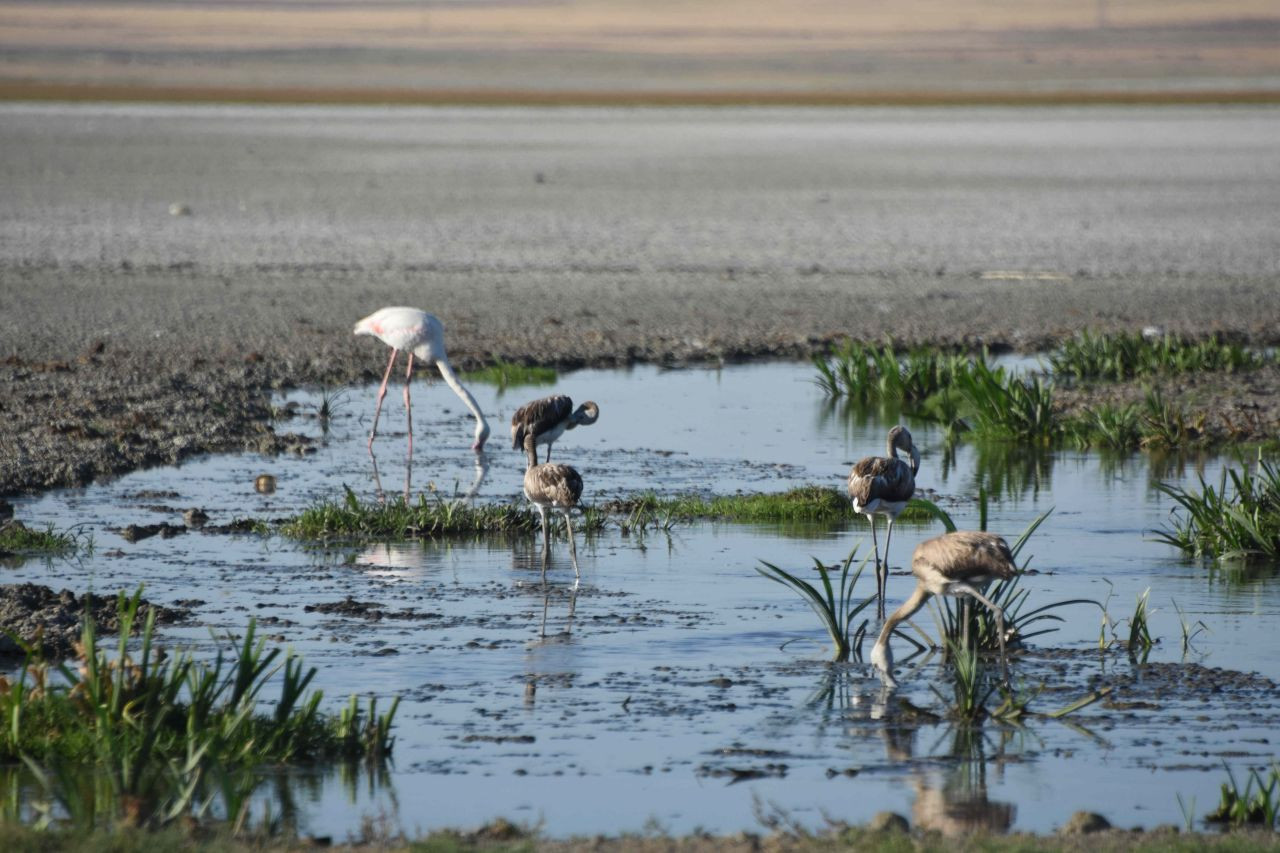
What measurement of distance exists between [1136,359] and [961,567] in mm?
9863

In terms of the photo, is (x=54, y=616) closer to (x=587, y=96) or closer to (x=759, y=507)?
(x=759, y=507)

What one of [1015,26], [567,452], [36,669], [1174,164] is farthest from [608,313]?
[1015,26]

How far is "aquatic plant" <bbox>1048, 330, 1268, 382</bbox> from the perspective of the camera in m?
17.4

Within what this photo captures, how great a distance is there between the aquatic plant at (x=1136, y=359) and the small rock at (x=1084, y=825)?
1111 centimetres

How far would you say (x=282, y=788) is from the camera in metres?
7.15

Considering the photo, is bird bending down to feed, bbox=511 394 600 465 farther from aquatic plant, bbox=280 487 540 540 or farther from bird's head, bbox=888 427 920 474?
bird's head, bbox=888 427 920 474

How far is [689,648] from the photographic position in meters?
9.19

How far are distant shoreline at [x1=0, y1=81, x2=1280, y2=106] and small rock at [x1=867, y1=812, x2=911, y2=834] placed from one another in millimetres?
70877

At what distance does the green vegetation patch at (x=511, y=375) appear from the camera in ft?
58.8

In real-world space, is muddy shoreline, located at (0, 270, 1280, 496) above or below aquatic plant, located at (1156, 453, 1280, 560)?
above

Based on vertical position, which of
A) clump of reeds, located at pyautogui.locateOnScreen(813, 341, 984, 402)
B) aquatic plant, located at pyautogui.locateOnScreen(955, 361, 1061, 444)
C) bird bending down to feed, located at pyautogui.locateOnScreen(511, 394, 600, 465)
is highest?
clump of reeds, located at pyautogui.locateOnScreen(813, 341, 984, 402)

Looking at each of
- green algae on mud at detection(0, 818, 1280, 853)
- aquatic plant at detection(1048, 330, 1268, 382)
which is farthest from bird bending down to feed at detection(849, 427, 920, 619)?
aquatic plant at detection(1048, 330, 1268, 382)

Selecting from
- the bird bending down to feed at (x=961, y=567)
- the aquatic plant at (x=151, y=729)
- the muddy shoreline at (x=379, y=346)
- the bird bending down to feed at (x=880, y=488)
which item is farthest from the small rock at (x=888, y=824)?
the muddy shoreline at (x=379, y=346)

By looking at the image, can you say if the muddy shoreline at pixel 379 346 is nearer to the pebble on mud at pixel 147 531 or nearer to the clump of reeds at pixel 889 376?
the clump of reeds at pixel 889 376
